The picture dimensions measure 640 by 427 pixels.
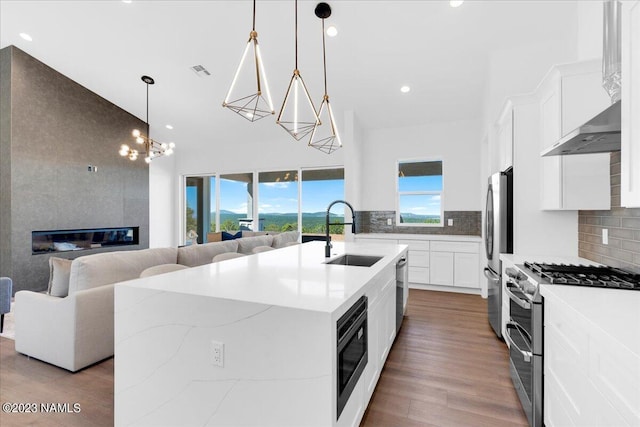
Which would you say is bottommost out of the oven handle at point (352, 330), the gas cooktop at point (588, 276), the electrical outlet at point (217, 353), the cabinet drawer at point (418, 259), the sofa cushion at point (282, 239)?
the cabinet drawer at point (418, 259)

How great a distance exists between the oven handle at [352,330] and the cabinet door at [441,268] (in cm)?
361

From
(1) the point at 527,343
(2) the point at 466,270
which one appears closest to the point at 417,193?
(2) the point at 466,270

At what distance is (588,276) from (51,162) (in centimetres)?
732

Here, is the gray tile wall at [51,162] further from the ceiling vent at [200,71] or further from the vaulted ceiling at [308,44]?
the ceiling vent at [200,71]

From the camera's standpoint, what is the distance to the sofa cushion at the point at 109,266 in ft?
8.31

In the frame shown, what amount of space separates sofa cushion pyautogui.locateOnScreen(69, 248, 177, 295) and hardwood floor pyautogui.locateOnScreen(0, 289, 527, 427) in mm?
700

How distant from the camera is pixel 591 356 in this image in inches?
46.7

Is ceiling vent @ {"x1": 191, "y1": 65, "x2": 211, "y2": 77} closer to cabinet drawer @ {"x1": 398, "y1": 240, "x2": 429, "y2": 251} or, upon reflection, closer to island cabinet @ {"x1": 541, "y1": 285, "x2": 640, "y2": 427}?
cabinet drawer @ {"x1": 398, "y1": 240, "x2": 429, "y2": 251}

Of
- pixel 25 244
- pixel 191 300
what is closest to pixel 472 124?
pixel 191 300

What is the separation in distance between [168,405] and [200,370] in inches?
11.9

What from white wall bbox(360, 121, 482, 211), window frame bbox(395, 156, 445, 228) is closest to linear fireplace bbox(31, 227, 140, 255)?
white wall bbox(360, 121, 482, 211)

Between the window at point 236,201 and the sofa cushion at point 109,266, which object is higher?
the window at point 236,201

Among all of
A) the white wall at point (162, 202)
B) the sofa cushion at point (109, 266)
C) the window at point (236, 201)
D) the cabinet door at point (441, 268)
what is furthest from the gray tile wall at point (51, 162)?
the cabinet door at point (441, 268)

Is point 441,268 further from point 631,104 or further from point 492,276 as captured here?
point 631,104
